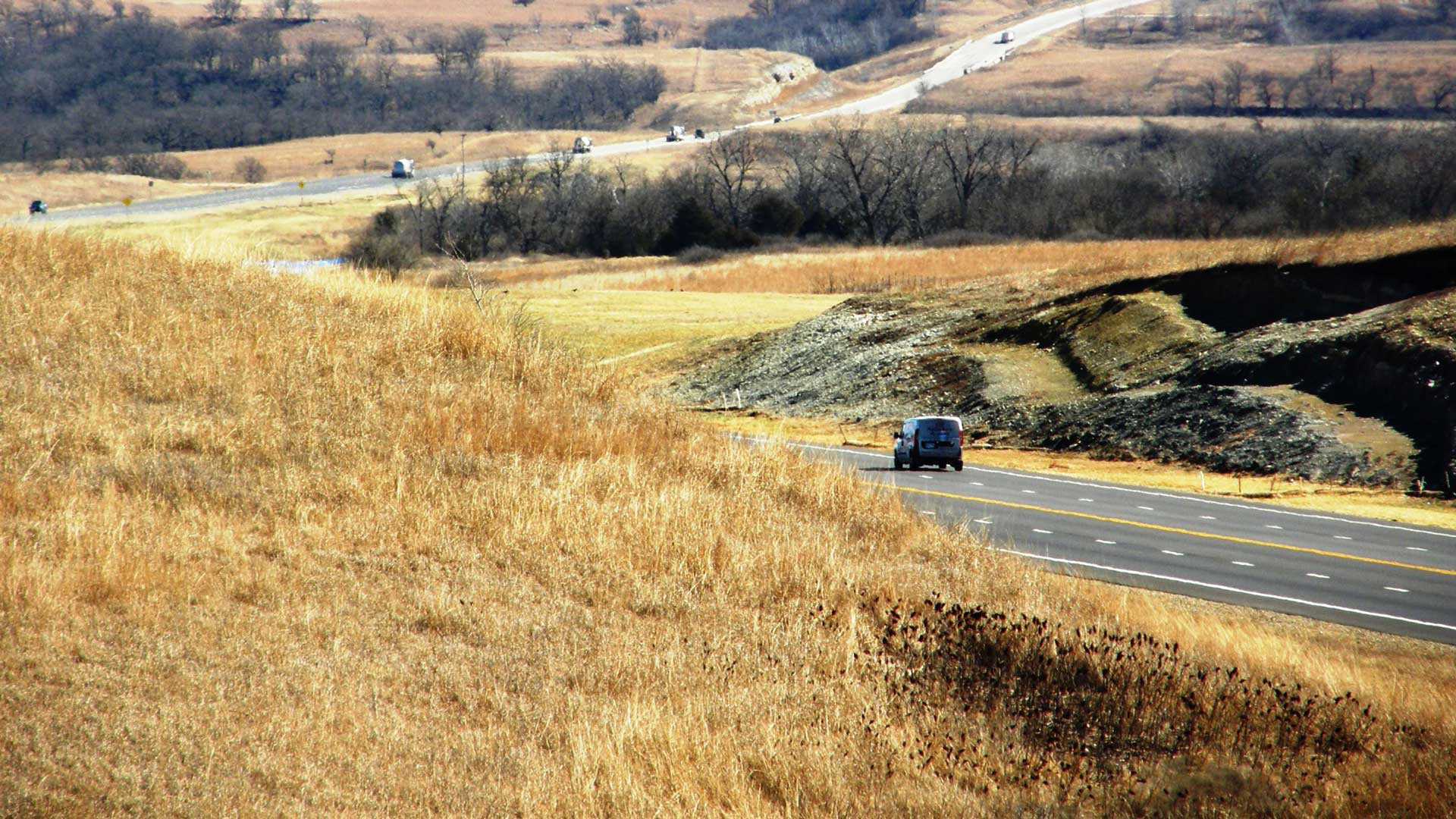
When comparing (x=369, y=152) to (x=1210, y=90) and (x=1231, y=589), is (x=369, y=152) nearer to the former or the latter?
(x=1210, y=90)

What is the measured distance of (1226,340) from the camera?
40000 millimetres

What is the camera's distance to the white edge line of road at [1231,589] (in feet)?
53.6

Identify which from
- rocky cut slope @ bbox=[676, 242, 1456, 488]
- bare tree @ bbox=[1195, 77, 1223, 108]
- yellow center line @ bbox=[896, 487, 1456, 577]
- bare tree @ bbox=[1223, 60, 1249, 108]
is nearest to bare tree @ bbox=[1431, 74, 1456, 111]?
bare tree @ bbox=[1223, 60, 1249, 108]

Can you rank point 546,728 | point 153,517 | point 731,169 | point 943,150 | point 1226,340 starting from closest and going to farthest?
1. point 546,728
2. point 153,517
3. point 1226,340
4. point 943,150
5. point 731,169

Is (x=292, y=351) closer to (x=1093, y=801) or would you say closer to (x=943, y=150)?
(x=1093, y=801)

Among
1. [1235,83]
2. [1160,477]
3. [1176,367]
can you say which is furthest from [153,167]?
[1235,83]

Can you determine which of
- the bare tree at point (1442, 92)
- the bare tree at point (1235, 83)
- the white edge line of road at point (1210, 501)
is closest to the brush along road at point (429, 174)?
the white edge line of road at point (1210, 501)

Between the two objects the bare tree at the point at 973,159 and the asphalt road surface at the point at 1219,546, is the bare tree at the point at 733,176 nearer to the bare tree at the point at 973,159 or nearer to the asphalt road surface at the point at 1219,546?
the bare tree at the point at 973,159

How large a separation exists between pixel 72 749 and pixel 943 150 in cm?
10295

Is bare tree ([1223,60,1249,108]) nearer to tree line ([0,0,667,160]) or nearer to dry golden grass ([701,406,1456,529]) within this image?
tree line ([0,0,667,160])

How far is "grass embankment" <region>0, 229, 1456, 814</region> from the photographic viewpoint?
654cm

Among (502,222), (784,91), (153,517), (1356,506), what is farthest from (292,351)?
(784,91)

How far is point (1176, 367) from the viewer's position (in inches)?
1571

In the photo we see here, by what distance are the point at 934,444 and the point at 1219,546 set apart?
9686mm
